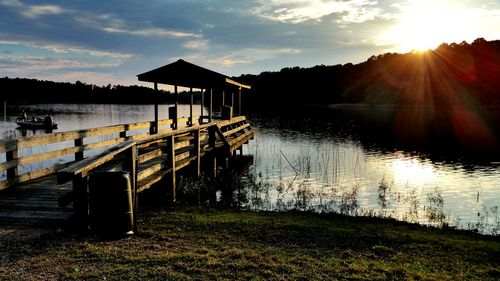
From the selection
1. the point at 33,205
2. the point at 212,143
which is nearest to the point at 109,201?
the point at 33,205

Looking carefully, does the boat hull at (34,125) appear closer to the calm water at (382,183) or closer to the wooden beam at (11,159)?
the calm water at (382,183)

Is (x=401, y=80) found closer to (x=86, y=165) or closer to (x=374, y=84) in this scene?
(x=374, y=84)

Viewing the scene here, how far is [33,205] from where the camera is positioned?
8336 mm

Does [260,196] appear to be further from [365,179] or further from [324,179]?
[365,179]

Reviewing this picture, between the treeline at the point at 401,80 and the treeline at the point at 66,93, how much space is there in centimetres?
5261

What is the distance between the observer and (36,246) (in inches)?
256

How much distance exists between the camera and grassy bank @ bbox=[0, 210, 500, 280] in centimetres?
575

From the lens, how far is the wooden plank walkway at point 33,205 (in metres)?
7.57

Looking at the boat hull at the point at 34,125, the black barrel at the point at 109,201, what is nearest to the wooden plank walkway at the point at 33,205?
the black barrel at the point at 109,201

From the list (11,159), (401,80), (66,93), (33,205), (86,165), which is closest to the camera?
(86,165)

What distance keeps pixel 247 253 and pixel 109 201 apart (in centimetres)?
257

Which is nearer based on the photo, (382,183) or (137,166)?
(137,166)

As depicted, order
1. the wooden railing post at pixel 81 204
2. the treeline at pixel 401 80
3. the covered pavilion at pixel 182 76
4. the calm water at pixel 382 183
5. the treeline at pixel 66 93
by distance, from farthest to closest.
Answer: the treeline at pixel 66 93, the treeline at pixel 401 80, the covered pavilion at pixel 182 76, the calm water at pixel 382 183, the wooden railing post at pixel 81 204

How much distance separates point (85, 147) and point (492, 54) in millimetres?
179219
